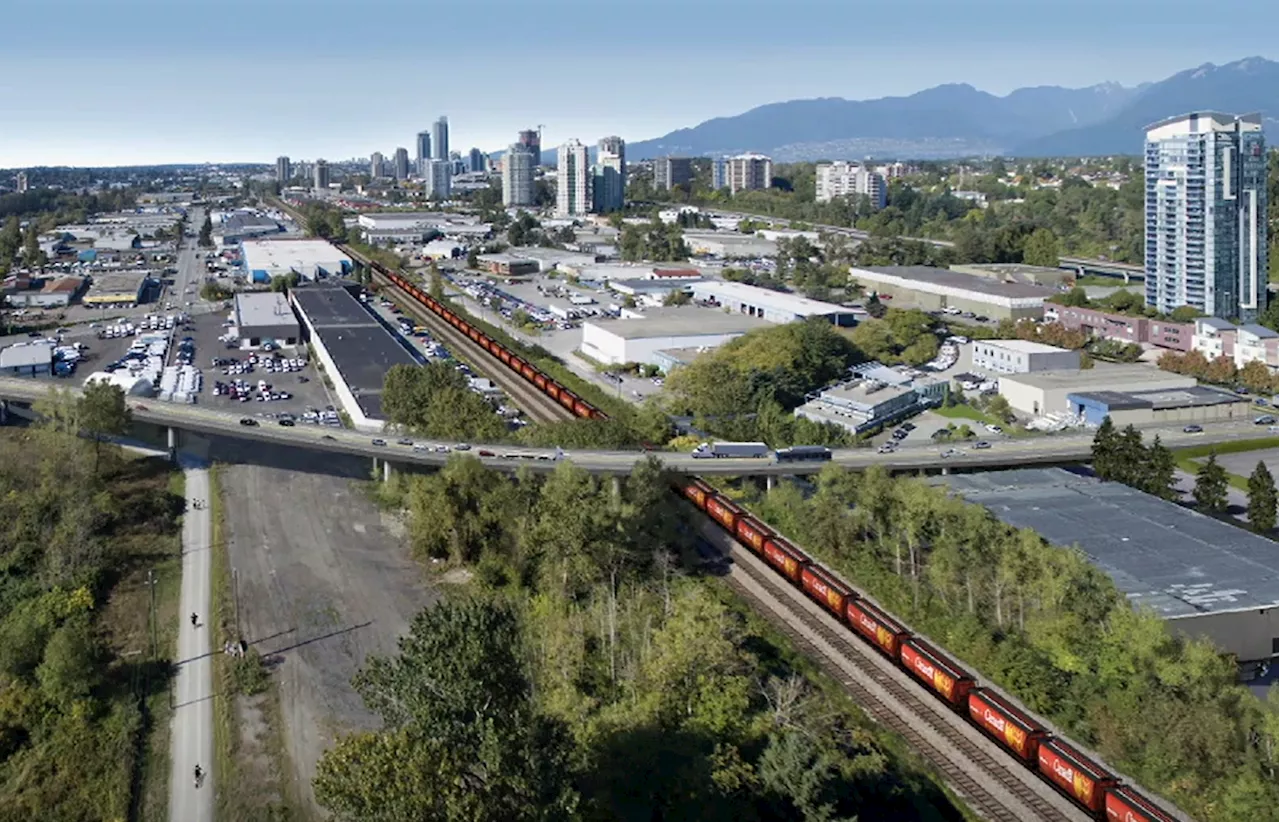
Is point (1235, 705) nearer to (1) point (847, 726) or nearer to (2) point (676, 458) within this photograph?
(1) point (847, 726)

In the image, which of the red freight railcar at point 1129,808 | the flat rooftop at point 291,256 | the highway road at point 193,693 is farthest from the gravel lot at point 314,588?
the flat rooftop at point 291,256

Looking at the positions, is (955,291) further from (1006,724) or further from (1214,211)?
(1006,724)

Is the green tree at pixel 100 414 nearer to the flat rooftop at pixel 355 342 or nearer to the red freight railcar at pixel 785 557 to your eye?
the flat rooftop at pixel 355 342

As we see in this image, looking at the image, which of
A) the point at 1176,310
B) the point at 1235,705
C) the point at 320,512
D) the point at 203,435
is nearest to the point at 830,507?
the point at 1235,705

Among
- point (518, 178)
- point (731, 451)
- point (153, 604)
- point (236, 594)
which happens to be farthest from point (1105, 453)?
point (518, 178)

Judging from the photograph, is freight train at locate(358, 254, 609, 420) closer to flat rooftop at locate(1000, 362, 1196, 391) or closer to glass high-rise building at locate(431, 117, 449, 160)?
flat rooftop at locate(1000, 362, 1196, 391)
